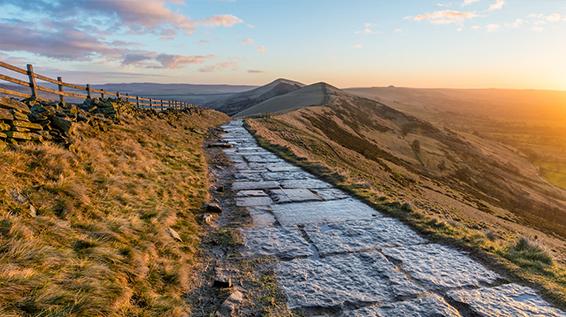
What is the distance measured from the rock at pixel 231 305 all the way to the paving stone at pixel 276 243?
1.33 m

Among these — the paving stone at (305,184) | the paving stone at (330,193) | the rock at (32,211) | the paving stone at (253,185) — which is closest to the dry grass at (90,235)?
the rock at (32,211)

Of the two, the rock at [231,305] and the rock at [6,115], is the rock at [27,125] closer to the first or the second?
the rock at [6,115]

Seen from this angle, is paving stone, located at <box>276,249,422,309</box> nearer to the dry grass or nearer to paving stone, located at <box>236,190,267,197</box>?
the dry grass

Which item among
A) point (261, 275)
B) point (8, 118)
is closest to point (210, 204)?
point (261, 275)

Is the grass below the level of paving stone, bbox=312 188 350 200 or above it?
below

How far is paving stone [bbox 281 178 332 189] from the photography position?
1106 cm

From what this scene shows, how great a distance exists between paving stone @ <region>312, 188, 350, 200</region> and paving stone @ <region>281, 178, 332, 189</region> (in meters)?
0.42

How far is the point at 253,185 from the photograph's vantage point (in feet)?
36.0

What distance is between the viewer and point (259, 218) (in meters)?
7.96

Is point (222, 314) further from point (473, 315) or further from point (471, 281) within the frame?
point (471, 281)

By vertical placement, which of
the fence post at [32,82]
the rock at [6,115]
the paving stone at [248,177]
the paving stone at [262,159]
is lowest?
the paving stone at [248,177]

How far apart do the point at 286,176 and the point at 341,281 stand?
24.2 ft

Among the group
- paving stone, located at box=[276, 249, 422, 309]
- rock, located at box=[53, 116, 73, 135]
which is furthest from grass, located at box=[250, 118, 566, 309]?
rock, located at box=[53, 116, 73, 135]

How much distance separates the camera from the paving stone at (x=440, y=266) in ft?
17.1
